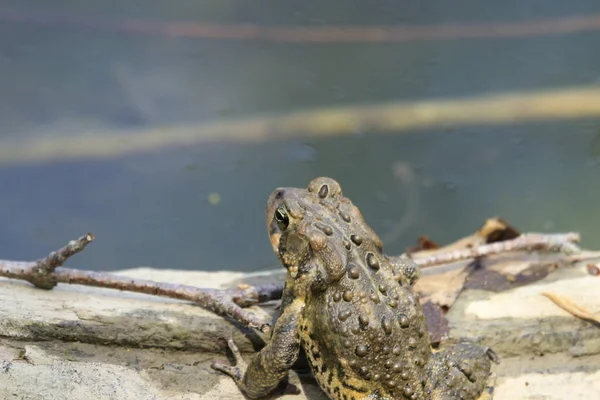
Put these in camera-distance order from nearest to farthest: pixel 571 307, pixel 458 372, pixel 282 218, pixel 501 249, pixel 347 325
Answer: pixel 347 325 < pixel 458 372 < pixel 282 218 < pixel 571 307 < pixel 501 249

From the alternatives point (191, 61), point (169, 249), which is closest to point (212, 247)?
point (169, 249)

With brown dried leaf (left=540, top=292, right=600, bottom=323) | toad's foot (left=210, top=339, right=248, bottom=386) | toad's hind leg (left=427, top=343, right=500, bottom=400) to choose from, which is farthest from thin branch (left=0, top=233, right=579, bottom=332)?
brown dried leaf (left=540, top=292, right=600, bottom=323)

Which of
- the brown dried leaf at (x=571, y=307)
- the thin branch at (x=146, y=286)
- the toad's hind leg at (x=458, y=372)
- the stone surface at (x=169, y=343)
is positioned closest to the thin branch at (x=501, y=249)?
the stone surface at (x=169, y=343)

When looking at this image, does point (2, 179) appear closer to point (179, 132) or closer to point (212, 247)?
point (179, 132)

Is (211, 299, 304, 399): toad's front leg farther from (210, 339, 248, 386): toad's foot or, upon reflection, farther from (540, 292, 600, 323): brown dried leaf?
(540, 292, 600, 323): brown dried leaf

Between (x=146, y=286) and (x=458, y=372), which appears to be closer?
(x=458, y=372)

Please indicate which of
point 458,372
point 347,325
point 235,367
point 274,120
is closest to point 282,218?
point 347,325

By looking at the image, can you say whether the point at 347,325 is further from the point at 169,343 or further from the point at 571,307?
the point at 571,307
